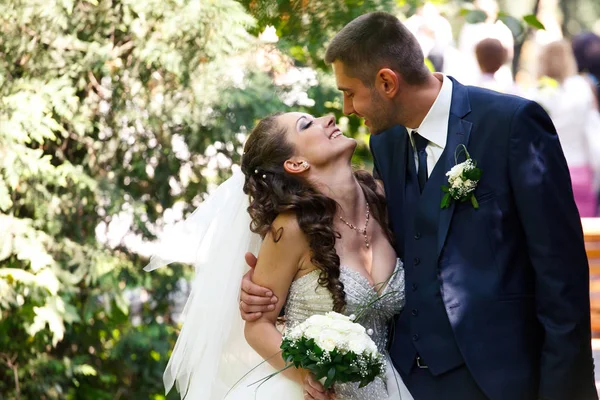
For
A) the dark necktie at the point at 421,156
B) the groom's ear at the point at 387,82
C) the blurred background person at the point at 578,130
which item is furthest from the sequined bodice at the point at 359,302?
the blurred background person at the point at 578,130

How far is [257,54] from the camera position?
5305 millimetres

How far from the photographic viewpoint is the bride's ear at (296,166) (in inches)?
140

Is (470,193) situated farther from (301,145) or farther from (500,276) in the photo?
(301,145)

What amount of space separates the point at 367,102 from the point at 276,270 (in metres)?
0.73

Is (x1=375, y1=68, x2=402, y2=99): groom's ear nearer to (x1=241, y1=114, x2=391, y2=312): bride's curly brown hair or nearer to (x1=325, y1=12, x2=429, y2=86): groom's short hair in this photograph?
(x1=325, y1=12, x2=429, y2=86): groom's short hair

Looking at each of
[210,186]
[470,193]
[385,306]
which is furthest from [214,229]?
[210,186]

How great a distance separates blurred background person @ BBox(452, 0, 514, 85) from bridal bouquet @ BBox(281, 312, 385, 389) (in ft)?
12.1

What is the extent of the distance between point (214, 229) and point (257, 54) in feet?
5.76

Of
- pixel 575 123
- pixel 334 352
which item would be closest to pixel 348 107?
pixel 334 352

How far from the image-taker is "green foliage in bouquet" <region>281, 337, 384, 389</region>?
9.89 ft

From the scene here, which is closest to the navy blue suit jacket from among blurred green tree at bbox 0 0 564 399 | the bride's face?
the bride's face

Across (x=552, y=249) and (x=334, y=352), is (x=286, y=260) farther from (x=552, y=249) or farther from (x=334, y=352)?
(x=552, y=249)

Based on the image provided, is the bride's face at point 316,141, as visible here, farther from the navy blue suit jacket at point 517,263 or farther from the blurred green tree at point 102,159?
the blurred green tree at point 102,159

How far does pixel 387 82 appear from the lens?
337cm
